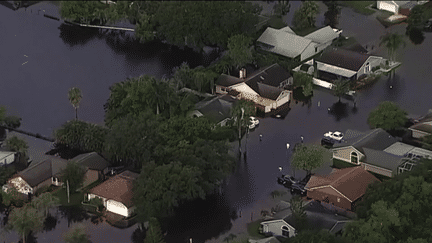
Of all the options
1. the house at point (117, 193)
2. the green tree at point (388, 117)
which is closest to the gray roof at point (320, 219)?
the house at point (117, 193)

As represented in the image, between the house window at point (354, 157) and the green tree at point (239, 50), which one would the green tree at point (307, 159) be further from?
the green tree at point (239, 50)

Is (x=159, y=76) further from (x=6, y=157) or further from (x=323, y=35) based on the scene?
(x=6, y=157)

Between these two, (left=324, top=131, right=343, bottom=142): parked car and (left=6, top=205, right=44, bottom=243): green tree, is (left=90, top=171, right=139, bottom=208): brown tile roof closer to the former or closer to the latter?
(left=6, top=205, right=44, bottom=243): green tree

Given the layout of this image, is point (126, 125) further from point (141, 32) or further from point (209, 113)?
point (141, 32)

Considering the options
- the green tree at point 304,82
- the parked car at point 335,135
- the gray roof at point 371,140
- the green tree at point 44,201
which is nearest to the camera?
the green tree at point 44,201

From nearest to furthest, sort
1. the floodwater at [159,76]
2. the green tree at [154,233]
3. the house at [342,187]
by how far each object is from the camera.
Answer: the green tree at [154,233]
the floodwater at [159,76]
the house at [342,187]
